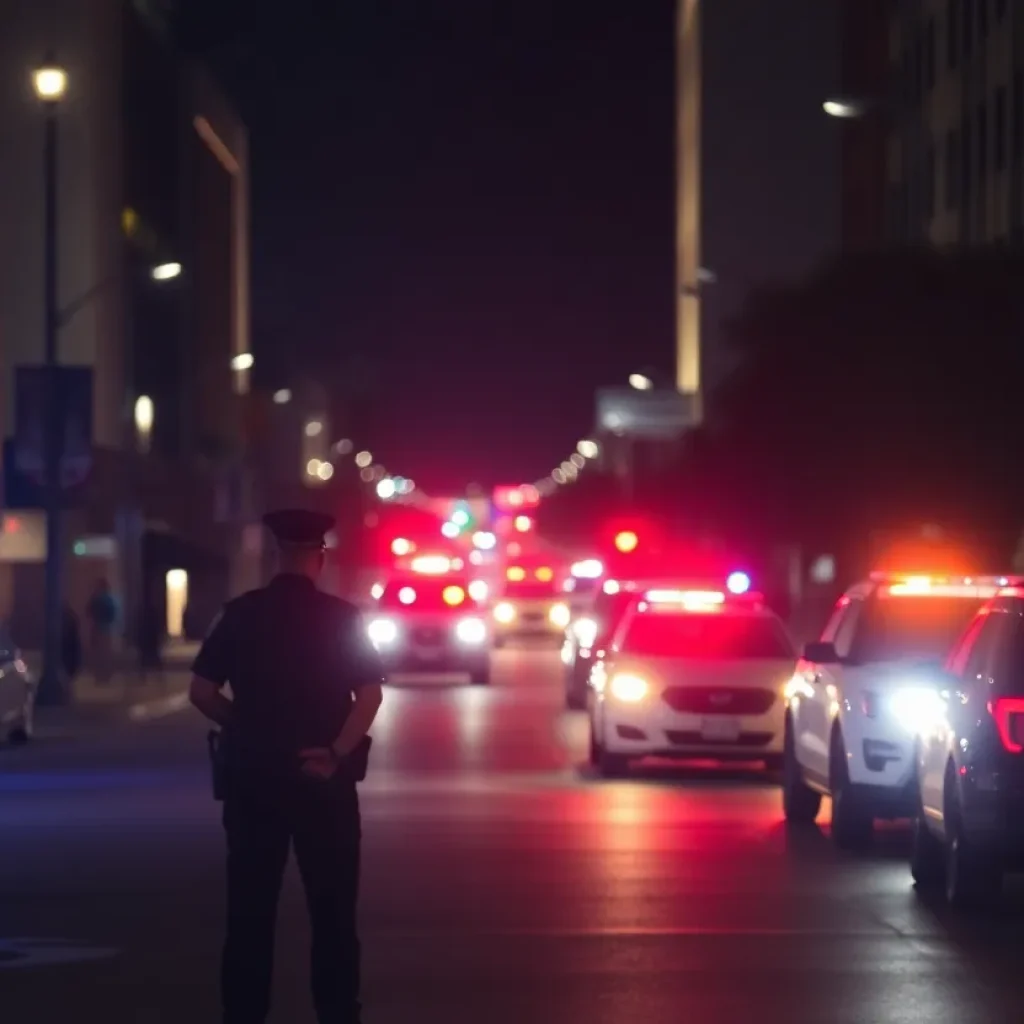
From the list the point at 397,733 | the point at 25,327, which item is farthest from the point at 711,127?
the point at 397,733

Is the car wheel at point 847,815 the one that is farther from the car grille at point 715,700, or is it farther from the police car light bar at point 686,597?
the police car light bar at point 686,597

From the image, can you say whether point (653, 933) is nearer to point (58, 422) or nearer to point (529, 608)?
point (58, 422)

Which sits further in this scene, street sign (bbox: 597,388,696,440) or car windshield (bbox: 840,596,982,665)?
street sign (bbox: 597,388,696,440)

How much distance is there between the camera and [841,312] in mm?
52156

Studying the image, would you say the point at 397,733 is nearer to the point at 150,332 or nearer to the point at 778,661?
the point at 778,661

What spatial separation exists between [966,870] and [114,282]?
5008 cm

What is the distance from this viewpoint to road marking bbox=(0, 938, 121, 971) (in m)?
13.1

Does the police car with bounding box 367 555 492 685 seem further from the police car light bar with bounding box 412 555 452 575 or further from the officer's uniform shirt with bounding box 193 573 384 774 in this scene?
the officer's uniform shirt with bounding box 193 573 384 774

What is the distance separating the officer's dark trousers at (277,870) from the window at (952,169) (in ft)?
231

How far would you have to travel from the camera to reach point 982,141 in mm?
74875

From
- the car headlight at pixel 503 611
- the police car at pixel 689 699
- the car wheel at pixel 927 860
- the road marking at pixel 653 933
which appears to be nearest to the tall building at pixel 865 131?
the car headlight at pixel 503 611

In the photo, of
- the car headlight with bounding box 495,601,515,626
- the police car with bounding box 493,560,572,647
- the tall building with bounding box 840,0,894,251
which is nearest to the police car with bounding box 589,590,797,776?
the police car with bounding box 493,560,572,647

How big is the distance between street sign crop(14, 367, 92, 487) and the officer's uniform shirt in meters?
31.7

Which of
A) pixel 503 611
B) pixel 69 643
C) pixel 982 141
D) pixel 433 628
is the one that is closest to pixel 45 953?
pixel 69 643
